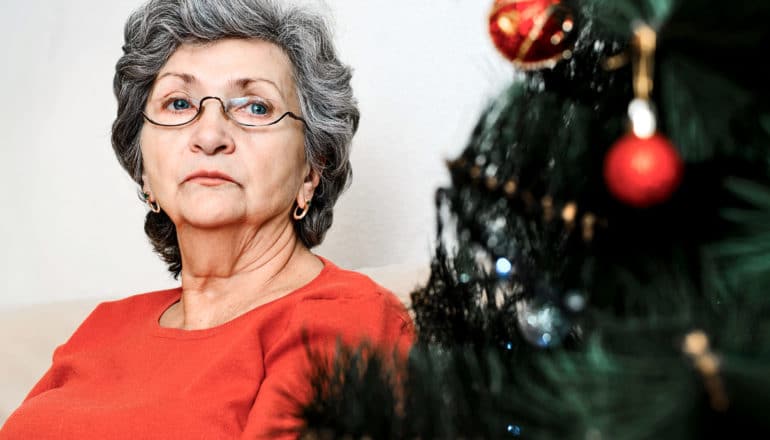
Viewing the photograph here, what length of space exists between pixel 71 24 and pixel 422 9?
1.26 m

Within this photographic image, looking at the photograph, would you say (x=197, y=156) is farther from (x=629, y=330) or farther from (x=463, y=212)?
(x=629, y=330)

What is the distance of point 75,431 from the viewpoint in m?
1.23

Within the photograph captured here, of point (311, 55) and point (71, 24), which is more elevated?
point (71, 24)

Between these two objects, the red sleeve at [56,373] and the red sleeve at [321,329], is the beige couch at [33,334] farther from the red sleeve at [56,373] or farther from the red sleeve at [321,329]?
the red sleeve at [321,329]

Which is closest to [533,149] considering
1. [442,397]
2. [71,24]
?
A: [442,397]

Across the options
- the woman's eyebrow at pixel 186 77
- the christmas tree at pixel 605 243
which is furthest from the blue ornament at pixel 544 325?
the woman's eyebrow at pixel 186 77

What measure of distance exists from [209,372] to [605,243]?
0.82 metres

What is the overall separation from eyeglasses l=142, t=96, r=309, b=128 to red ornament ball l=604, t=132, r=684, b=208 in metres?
1.03

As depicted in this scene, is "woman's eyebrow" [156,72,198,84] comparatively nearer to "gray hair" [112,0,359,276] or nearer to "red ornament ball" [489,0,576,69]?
"gray hair" [112,0,359,276]

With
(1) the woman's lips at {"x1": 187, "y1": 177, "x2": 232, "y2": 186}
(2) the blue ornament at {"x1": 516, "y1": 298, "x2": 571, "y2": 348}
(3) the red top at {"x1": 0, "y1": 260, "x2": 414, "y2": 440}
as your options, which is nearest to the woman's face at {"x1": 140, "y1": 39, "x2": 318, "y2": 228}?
(1) the woman's lips at {"x1": 187, "y1": 177, "x2": 232, "y2": 186}

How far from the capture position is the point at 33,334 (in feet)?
5.65

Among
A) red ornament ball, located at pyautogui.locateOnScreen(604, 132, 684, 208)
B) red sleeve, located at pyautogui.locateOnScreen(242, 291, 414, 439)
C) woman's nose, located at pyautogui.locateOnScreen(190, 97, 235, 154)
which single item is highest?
woman's nose, located at pyautogui.locateOnScreen(190, 97, 235, 154)

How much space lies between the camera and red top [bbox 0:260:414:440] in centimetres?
116

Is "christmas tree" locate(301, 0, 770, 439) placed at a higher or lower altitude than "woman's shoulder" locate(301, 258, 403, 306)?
higher
